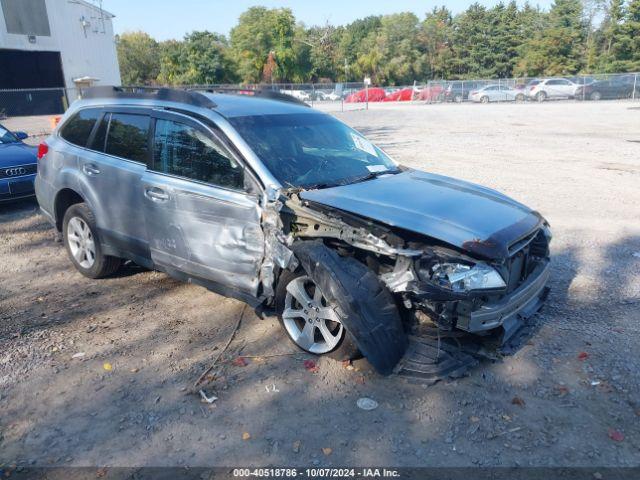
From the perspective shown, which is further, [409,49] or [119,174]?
[409,49]

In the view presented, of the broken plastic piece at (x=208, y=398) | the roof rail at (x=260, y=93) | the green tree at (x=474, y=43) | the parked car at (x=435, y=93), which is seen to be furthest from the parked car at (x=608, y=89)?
the broken plastic piece at (x=208, y=398)

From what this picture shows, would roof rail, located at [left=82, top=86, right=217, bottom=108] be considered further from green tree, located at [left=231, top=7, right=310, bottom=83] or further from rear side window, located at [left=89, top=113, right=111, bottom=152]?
green tree, located at [left=231, top=7, right=310, bottom=83]

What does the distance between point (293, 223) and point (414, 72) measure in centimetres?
8455

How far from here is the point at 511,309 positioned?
3520mm

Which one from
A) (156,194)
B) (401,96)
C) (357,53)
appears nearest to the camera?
(156,194)

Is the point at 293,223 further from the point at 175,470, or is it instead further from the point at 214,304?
the point at 175,470

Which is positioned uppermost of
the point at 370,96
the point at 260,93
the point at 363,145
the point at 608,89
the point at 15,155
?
the point at 260,93

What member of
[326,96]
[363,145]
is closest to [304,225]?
[363,145]

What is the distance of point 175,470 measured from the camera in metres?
2.82

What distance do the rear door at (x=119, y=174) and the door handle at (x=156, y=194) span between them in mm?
137

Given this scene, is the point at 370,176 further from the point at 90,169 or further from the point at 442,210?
the point at 90,169

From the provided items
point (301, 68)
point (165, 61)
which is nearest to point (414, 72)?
point (301, 68)

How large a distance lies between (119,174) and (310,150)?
1.76m

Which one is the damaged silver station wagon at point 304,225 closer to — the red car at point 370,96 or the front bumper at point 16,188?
the front bumper at point 16,188
